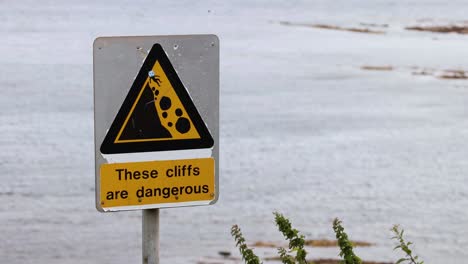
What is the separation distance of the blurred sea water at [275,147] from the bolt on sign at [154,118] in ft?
15.2

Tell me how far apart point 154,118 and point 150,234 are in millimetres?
400

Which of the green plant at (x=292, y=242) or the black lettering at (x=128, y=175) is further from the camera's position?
the green plant at (x=292, y=242)

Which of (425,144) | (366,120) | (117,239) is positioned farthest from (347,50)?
(117,239)

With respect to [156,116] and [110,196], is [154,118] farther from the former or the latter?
[110,196]

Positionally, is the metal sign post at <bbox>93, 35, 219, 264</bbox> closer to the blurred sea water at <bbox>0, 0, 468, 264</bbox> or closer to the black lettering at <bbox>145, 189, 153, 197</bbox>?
the black lettering at <bbox>145, 189, 153, 197</bbox>

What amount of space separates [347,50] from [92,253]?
604 inches

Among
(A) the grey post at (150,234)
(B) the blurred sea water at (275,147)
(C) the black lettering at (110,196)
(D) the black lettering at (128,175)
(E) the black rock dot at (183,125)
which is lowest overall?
(A) the grey post at (150,234)

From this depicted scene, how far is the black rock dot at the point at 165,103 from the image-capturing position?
4188 mm

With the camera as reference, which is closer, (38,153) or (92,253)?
(92,253)

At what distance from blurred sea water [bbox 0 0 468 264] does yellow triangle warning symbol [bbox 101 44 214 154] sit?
4679 millimetres

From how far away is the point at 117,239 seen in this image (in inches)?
372

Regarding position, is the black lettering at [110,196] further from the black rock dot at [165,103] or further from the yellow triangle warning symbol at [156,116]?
the black rock dot at [165,103]

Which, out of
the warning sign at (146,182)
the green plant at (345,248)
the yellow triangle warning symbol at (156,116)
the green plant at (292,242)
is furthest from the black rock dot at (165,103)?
the green plant at (345,248)

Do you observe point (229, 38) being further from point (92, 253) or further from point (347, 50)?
point (92, 253)
